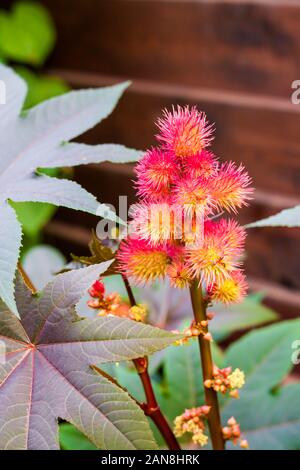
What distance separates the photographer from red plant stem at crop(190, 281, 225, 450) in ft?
1.16

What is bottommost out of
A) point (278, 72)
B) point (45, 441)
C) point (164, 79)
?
point (45, 441)

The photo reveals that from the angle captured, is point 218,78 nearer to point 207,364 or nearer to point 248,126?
point 248,126

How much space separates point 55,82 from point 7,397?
1194 millimetres

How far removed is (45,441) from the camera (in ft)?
1.11

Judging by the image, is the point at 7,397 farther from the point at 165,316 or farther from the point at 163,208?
the point at 165,316

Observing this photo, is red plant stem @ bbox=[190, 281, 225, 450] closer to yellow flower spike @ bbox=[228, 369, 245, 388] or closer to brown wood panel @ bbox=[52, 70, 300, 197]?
yellow flower spike @ bbox=[228, 369, 245, 388]

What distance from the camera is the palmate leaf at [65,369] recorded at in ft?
1.09

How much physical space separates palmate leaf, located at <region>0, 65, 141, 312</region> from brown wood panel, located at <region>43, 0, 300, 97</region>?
2.46 ft

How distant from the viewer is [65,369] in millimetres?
357

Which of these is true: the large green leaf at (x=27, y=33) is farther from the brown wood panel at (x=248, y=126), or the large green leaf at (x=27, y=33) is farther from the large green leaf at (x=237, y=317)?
the large green leaf at (x=237, y=317)

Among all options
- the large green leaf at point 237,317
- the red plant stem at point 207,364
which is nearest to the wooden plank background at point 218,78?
the large green leaf at point 237,317

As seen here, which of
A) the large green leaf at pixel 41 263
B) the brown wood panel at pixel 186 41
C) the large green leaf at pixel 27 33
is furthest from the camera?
the large green leaf at pixel 27 33

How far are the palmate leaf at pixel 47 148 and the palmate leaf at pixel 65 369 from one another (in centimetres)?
4

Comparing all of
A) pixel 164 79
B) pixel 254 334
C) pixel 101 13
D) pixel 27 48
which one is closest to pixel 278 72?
pixel 164 79
